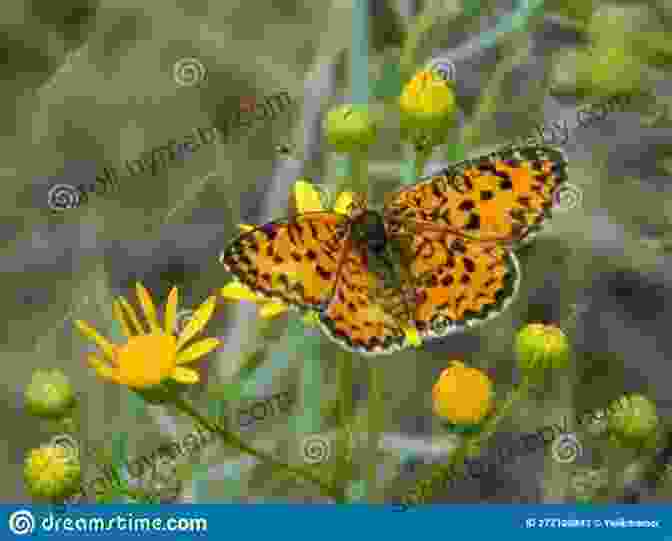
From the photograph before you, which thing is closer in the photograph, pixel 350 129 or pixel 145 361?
pixel 145 361

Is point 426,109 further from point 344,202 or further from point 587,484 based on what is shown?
point 587,484

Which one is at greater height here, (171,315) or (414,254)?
(414,254)

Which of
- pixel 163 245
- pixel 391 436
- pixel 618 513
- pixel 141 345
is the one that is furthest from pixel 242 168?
pixel 618 513

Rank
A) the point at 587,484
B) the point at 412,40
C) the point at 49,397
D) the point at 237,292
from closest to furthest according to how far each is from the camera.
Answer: the point at 237,292 → the point at 49,397 → the point at 587,484 → the point at 412,40

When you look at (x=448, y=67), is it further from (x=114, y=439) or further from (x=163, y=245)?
(x=114, y=439)

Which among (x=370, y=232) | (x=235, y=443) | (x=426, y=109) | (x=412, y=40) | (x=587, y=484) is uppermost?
(x=412, y=40)

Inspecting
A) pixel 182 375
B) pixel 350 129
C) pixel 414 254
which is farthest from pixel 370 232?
pixel 182 375

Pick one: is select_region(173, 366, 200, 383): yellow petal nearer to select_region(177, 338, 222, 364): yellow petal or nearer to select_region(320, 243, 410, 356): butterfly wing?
select_region(177, 338, 222, 364): yellow petal
